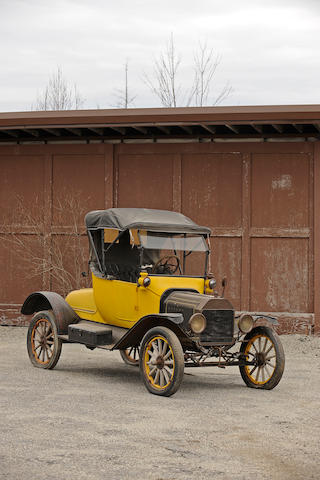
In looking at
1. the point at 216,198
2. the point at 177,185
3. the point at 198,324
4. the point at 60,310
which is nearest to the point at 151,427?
the point at 198,324

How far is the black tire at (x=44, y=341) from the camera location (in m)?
9.49

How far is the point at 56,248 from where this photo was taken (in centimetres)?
1431

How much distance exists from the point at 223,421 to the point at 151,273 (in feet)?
9.41

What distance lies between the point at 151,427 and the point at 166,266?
10.9 feet

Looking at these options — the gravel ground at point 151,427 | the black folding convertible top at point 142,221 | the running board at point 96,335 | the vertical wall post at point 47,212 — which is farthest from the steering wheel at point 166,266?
the vertical wall post at point 47,212

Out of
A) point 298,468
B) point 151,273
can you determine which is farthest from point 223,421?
point 151,273

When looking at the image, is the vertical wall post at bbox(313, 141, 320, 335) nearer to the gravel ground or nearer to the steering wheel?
the gravel ground

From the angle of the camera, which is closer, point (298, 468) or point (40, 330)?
point (298, 468)

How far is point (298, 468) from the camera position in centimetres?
521

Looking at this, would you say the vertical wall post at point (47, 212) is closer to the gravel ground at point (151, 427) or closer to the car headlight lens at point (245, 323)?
the gravel ground at point (151, 427)

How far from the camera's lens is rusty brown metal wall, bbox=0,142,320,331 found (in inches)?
525

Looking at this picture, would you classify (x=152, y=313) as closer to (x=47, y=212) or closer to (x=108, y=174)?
(x=108, y=174)

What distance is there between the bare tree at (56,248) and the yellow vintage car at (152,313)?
12.5ft

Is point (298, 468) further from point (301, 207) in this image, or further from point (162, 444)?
point (301, 207)
